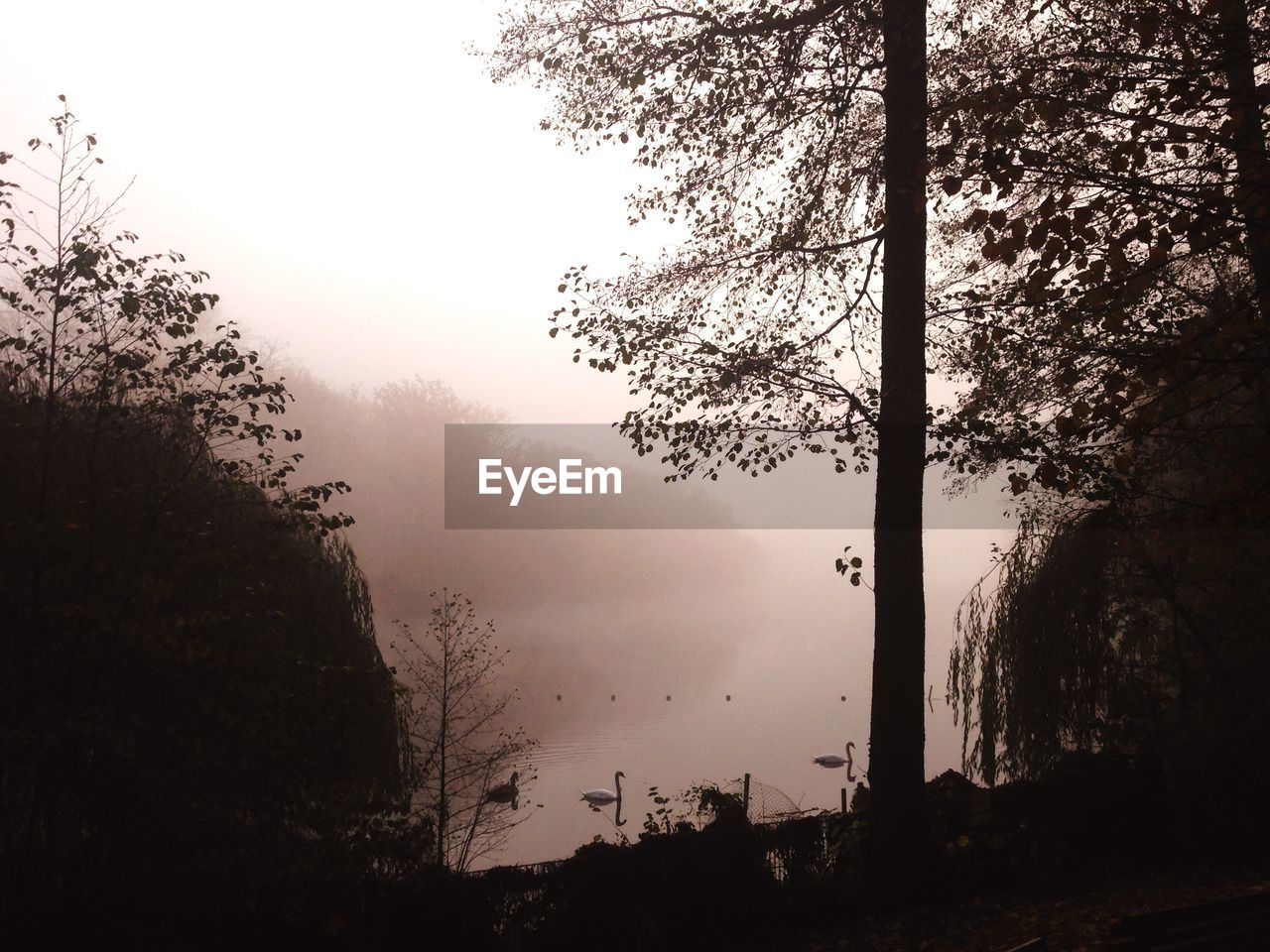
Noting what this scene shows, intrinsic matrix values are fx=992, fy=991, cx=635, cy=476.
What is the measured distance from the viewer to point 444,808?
13938 millimetres

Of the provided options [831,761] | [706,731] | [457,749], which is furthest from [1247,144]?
[706,731]

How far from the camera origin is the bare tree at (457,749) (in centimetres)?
1507

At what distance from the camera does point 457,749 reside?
28.6m

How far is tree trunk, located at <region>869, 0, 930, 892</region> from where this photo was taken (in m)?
8.83

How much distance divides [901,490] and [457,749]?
73.5 feet

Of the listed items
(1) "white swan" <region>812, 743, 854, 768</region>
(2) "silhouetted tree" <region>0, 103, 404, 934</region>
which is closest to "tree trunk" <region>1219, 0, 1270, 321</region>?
(2) "silhouetted tree" <region>0, 103, 404, 934</region>

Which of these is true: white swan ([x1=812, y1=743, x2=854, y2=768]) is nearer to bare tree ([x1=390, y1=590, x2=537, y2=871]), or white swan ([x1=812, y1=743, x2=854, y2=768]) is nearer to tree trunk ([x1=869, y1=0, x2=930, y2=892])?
bare tree ([x1=390, y1=590, x2=537, y2=871])

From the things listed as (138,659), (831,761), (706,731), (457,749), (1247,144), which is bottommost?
(831,761)

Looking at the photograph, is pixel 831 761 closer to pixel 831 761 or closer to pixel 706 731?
pixel 831 761

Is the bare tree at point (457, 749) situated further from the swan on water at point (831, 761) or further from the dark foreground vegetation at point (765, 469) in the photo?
the swan on water at point (831, 761)

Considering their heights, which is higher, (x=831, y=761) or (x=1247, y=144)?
(x=1247, y=144)

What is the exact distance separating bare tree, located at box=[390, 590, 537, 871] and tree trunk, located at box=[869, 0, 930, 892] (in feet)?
13.7

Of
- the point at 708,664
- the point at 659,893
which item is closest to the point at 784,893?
the point at 659,893

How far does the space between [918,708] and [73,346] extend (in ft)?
25.9
